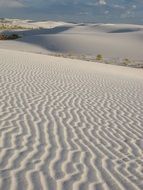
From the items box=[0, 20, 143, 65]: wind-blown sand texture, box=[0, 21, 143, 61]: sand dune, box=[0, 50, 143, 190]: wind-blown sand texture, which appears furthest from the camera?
box=[0, 21, 143, 61]: sand dune

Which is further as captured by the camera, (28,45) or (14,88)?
(28,45)

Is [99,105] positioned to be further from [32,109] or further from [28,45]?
[28,45]

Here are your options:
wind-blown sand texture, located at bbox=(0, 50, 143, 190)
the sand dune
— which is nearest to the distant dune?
wind-blown sand texture, located at bbox=(0, 50, 143, 190)

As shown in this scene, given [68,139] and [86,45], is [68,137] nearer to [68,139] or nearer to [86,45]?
[68,139]

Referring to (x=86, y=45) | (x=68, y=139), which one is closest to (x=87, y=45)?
(x=86, y=45)

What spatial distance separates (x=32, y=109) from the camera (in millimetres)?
9617

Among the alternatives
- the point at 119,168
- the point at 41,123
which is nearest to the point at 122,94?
the point at 41,123

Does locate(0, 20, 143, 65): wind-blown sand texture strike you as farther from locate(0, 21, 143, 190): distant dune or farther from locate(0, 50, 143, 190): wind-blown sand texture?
locate(0, 50, 143, 190): wind-blown sand texture

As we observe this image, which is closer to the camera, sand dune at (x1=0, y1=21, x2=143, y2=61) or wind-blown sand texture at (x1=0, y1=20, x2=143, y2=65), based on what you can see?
wind-blown sand texture at (x1=0, y1=20, x2=143, y2=65)

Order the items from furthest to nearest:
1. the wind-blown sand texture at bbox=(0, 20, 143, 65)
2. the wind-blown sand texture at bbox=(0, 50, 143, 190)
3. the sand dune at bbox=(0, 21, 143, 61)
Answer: the sand dune at bbox=(0, 21, 143, 61) < the wind-blown sand texture at bbox=(0, 20, 143, 65) < the wind-blown sand texture at bbox=(0, 50, 143, 190)

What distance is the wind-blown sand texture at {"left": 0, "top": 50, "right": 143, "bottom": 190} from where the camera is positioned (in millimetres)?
5398

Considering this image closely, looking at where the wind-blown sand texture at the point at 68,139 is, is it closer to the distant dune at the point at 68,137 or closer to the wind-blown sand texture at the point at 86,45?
the distant dune at the point at 68,137

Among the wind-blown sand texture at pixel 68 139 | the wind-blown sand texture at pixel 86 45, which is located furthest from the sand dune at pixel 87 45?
the wind-blown sand texture at pixel 68 139

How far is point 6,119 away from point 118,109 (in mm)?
3487
